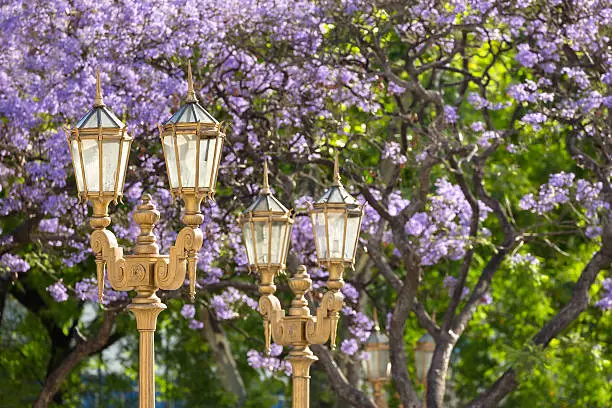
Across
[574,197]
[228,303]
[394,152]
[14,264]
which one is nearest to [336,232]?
[394,152]

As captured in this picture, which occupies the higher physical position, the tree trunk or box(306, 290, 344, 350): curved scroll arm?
the tree trunk

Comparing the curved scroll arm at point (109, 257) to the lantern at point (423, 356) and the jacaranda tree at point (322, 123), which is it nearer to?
the jacaranda tree at point (322, 123)

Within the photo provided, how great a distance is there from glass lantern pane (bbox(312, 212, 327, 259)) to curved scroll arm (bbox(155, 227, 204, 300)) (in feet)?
4.15

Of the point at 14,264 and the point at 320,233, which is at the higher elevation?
the point at 14,264

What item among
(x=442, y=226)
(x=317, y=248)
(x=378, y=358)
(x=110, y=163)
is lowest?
(x=317, y=248)

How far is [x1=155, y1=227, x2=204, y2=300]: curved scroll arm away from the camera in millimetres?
8914

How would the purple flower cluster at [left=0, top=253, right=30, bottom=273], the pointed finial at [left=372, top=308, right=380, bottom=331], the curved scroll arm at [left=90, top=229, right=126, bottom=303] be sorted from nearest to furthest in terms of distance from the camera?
1. the curved scroll arm at [left=90, top=229, right=126, bottom=303]
2. the purple flower cluster at [left=0, top=253, right=30, bottom=273]
3. the pointed finial at [left=372, top=308, right=380, bottom=331]

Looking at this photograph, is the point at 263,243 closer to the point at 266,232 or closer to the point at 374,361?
the point at 266,232

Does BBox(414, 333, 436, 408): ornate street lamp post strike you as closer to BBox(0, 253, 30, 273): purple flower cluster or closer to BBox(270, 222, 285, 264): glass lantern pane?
BBox(0, 253, 30, 273): purple flower cluster

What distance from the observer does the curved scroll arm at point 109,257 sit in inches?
355

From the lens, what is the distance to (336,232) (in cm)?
1001

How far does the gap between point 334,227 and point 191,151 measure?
153 cm

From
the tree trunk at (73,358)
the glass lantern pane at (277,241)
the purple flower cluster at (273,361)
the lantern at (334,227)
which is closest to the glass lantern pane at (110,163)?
the glass lantern pane at (277,241)

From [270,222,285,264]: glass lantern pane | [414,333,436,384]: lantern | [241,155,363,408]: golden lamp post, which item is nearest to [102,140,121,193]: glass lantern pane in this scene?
[241,155,363,408]: golden lamp post
